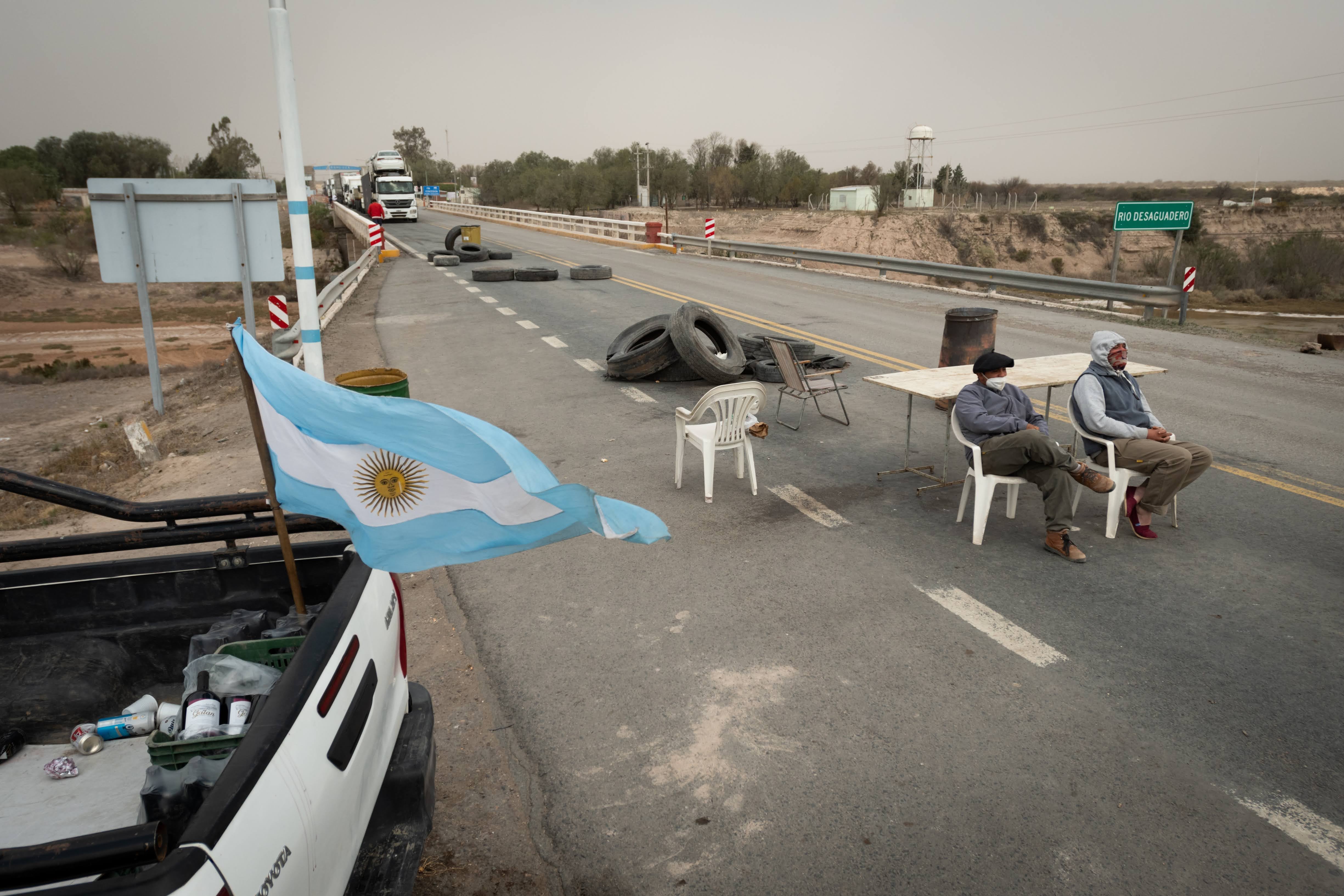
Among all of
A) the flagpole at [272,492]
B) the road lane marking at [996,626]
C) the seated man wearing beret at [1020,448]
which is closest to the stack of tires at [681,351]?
the seated man wearing beret at [1020,448]

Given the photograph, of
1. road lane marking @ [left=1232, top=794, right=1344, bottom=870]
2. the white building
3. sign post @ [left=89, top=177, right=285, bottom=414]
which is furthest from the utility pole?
the white building

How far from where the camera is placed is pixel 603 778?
383 cm

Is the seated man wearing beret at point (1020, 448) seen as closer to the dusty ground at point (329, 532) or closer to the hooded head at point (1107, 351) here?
the hooded head at point (1107, 351)

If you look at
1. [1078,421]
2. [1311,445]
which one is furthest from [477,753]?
[1311,445]

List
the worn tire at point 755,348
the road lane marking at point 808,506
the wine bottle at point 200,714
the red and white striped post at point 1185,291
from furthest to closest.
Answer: the red and white striped post at point 1185,291, the worn tire at point 755,348, the road lane marking at point 808,506, the wine bottle at point 200,714

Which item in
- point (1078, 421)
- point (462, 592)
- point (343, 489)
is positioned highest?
point (343, 489)

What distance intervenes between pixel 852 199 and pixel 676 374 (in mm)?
68252

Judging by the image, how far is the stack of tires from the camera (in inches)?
424

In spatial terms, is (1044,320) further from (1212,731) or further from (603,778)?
(603,778)

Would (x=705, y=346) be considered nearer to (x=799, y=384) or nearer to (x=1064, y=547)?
(x=799, y=384)

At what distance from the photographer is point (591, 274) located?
2316 cm

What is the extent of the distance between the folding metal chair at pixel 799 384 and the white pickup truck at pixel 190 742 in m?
6.16

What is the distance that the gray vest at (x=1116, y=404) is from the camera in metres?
6.54

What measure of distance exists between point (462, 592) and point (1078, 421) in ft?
15.9
